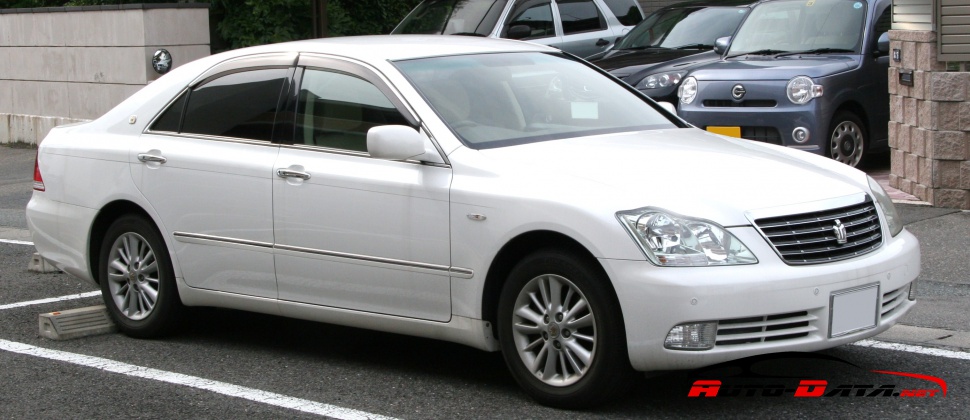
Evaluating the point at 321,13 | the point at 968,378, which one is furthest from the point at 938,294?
the point at 321,13

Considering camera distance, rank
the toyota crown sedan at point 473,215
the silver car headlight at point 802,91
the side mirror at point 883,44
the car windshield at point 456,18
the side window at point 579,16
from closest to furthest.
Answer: the toyota crown sedan at point 473,215 < the silver car headlight at point 802,91 < the side mirror at point 883,44 < the car windshield at point 456,18 < the side window at point 579,16

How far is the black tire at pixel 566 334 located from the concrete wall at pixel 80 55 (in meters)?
12.0

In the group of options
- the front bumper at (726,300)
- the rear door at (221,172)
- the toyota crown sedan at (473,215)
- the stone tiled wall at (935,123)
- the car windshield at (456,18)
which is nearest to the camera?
the front bumper at (726,300)

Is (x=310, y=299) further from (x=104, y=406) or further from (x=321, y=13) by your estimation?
(x=321, y=13)

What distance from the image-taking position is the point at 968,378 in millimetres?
5605

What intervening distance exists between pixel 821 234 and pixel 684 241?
58cm

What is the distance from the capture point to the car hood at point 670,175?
5.00 m

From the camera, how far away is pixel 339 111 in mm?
6094

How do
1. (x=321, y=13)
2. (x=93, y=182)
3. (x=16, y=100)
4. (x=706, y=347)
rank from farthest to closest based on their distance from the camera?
1. (x=16, y=100)
2. (x=321, y=13)
3. (x=93, y=182)
4. (x=706, y=347)

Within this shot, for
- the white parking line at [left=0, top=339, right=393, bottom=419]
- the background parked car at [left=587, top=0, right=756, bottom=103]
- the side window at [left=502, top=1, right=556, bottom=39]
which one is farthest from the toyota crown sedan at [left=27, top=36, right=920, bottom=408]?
the side window at [left=502, top=1, right=556, bottom=39]

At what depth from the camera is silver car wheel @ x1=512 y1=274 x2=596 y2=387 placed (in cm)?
512

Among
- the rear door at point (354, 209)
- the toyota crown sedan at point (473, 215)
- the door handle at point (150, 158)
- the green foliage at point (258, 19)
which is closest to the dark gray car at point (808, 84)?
the toyota crown sedan at point (473, 215)

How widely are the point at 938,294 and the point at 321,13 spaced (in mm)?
10308

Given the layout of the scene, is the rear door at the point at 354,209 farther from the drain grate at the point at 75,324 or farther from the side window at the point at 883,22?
the side window at the point at 883,22
